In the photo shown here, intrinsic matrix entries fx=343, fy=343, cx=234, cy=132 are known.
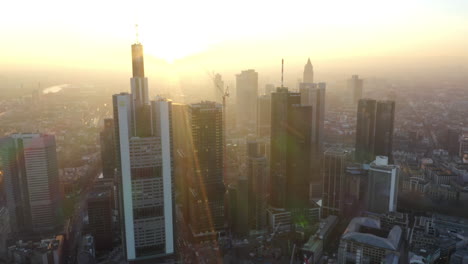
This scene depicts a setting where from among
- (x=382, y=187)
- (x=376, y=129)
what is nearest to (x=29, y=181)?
(x=382, y=187)

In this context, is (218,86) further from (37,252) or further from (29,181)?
(37,252)

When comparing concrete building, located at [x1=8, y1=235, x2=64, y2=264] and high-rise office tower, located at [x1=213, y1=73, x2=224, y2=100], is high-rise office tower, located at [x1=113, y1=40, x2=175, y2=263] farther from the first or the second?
high-rise office tower, located at [x1=213, y1=73, x2=224, y2=100]

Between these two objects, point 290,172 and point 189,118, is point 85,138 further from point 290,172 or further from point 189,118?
point 290,172

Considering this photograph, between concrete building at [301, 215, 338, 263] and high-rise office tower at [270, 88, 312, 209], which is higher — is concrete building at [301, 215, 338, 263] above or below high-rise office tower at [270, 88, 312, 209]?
below

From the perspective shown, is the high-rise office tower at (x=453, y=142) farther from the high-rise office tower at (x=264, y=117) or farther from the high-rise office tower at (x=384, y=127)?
the high-rise office tower at (x=264, y=117)

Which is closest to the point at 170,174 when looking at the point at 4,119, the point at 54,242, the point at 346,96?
the point at 54,242

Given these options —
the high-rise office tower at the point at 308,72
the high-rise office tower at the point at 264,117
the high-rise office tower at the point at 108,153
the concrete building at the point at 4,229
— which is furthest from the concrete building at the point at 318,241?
the high-rise office tower at the point at 308,72

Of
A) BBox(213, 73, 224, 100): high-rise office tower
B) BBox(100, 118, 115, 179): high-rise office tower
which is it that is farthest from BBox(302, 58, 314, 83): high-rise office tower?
BBox(100, 118, 115, 179): high-rise office tower
